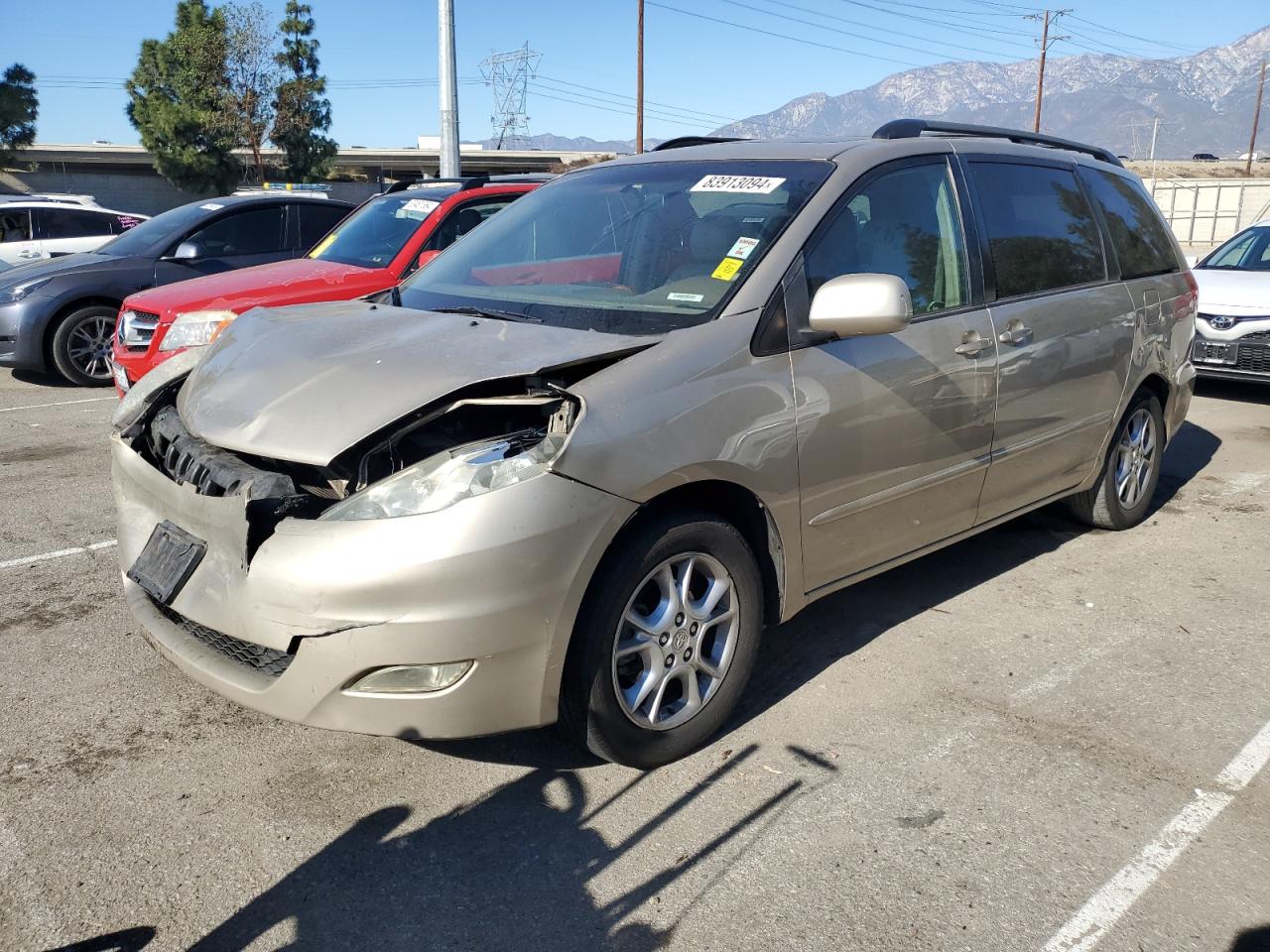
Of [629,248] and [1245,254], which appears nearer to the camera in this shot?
[629,248]

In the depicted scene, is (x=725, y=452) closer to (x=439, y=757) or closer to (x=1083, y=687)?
(x=439, y=757)

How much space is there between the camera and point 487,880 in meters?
2.63

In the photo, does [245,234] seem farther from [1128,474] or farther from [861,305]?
[861,305]

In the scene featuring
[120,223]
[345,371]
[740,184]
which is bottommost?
[345,371]

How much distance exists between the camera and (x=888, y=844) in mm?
2770

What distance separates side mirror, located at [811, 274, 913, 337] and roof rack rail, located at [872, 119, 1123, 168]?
1.11 m

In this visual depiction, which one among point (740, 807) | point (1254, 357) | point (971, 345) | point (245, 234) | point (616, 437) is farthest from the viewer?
point (245, 234)

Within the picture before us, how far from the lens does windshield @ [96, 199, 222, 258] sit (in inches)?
377

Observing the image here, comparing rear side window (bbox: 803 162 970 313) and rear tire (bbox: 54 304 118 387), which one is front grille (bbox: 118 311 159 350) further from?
rear side window (bbox: 803 162 970 313)

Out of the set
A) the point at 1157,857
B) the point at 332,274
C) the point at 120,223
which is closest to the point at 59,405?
the point at 332,274

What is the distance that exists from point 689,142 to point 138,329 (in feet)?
14.6

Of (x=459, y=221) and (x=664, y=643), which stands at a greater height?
(x=459, y=221)

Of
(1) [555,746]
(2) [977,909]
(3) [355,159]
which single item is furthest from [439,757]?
(3) [355,159]

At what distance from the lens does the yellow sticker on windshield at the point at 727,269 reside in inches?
133
